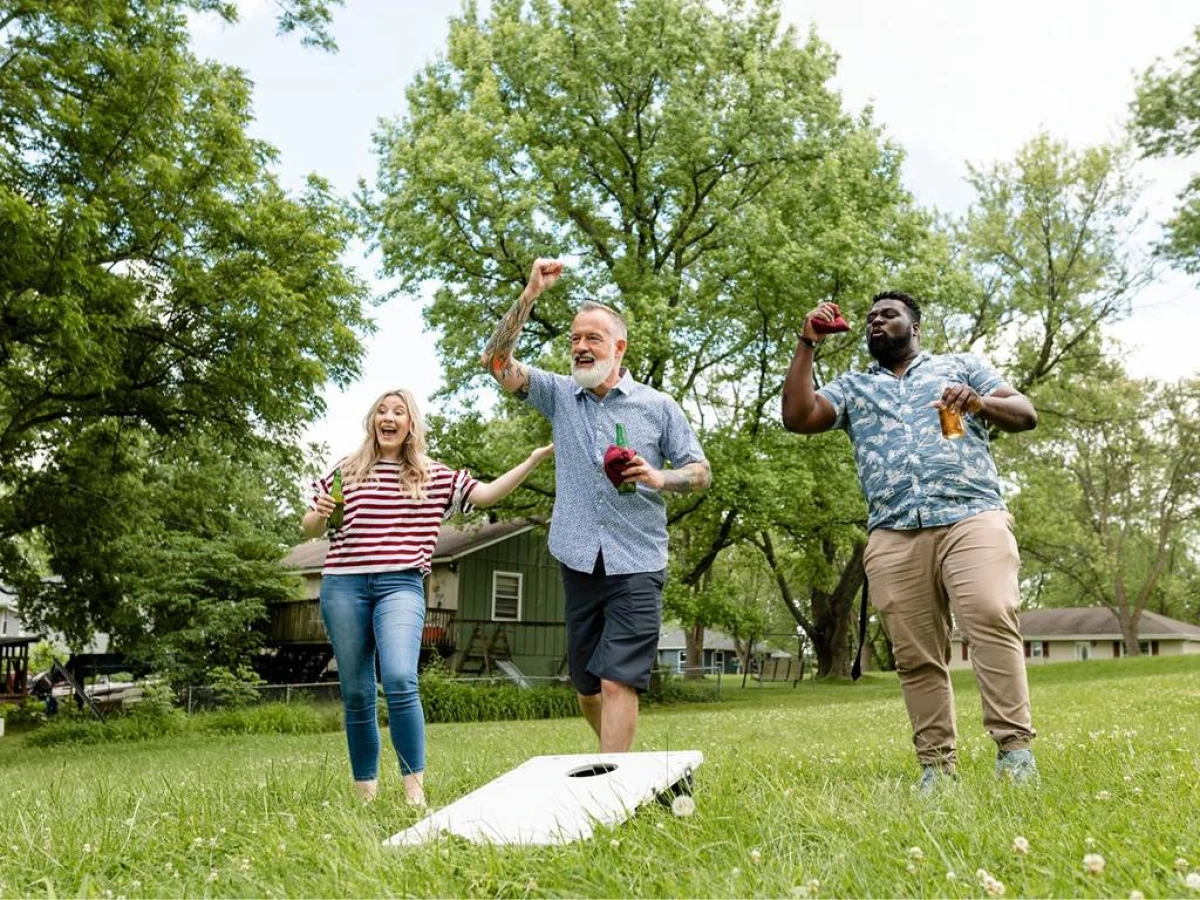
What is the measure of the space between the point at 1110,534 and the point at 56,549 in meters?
44.4

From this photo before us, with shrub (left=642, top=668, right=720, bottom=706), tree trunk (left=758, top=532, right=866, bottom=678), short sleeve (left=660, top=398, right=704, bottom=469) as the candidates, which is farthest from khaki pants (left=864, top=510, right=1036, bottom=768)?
tree trunk (left=758, top=532, right=866, bottom=678)

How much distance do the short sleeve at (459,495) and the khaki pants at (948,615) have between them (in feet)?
6.23

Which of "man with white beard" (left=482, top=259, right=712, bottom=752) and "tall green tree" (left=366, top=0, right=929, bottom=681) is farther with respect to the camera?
"tall green tree" (left=366, top=0, right=929, bottom=681)

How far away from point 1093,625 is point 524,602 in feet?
159

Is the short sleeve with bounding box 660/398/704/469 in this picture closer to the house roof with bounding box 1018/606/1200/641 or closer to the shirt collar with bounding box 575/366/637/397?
the shirt collar with bounding box 575/366/637/397

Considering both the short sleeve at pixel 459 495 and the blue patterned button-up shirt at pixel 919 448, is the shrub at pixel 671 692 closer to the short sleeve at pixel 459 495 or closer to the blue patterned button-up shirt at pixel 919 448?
the short sleeve at pixel 459 495

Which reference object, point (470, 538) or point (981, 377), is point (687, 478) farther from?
point (470, 538)

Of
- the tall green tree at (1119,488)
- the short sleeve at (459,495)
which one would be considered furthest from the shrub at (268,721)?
the tall green tree at (1119,488)

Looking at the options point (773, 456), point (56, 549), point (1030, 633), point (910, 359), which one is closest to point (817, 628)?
point (773, 456)

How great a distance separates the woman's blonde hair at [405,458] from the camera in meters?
5.05

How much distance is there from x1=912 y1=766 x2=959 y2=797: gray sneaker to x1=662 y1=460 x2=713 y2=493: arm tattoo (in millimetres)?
1434

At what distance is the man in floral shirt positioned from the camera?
4355 mm

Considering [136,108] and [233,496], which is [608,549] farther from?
[233,496]

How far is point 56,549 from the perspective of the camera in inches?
781
